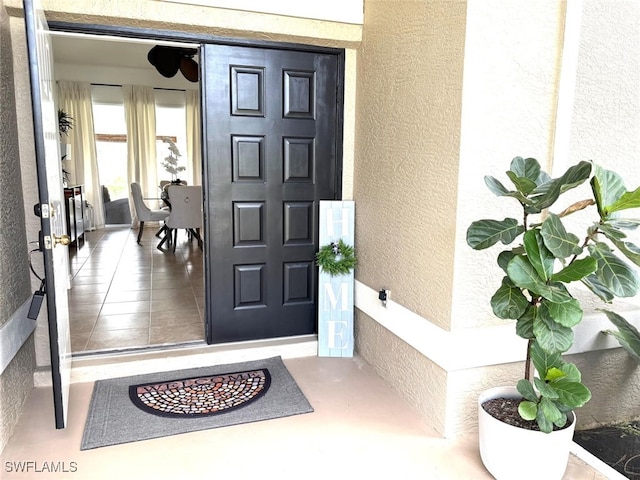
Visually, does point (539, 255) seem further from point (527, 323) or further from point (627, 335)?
point (627, 335)

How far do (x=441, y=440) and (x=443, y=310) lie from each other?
0.66 meters

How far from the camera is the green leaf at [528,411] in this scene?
1.84 meters

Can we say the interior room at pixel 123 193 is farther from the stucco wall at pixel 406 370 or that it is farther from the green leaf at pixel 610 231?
the green leaf at pixel 610 231

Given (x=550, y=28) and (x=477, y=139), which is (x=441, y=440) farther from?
(x=550, y=28)

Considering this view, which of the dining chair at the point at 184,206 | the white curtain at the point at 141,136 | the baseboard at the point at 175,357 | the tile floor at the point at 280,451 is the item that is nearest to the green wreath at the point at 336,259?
the baseboard at the point at 175,357

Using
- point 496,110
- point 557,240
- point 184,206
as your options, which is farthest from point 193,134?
point 557,240

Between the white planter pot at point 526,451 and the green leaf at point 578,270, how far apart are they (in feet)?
2.13

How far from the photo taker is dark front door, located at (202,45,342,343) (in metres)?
3.08

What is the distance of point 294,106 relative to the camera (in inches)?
127

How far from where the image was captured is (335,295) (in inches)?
129

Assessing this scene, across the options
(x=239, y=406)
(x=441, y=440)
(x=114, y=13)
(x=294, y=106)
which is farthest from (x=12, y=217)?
(x=441, y=440)

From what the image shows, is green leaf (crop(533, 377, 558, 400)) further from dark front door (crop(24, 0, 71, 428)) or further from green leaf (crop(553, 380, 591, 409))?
dark front door (crop(24, 0, 71, 428))

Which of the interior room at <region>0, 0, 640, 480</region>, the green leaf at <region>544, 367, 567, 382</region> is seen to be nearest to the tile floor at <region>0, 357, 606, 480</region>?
the interior room at <region>0, 0, 640, 480</region>

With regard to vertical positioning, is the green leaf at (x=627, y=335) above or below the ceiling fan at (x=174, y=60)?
below
